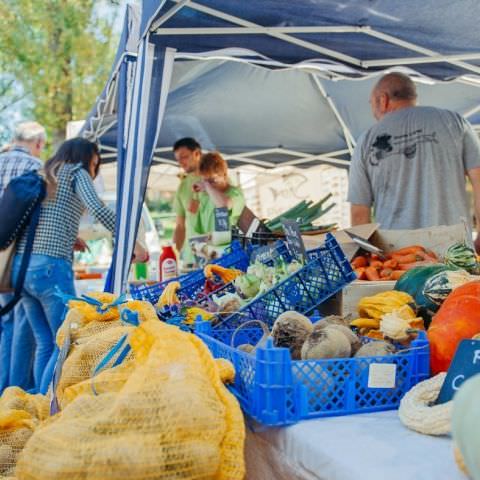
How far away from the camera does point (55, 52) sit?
1195 cm

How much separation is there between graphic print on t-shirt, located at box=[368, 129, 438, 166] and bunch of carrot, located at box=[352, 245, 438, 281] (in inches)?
48.1

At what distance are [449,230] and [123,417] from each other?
5.72 ft

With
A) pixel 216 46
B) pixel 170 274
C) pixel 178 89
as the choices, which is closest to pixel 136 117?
pixel 216 46

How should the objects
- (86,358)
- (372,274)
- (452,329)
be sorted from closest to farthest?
(452,329) < (86,358) < (372,274)

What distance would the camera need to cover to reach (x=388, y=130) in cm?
360

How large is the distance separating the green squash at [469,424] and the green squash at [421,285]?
87cm

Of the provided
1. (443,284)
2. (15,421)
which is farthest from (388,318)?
(15,421)

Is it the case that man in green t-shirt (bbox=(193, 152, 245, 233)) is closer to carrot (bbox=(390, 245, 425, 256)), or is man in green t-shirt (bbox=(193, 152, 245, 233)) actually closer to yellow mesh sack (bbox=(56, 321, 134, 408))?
carrot (bbox=(390, 245, 425, 256))

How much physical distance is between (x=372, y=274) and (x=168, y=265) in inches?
75.3

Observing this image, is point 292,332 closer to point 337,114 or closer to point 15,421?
point 15,421

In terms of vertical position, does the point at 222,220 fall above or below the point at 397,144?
below

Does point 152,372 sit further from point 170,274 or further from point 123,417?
point 170,274

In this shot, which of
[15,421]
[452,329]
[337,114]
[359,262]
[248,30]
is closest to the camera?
[452,329]

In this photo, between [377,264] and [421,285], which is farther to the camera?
[377,264]
